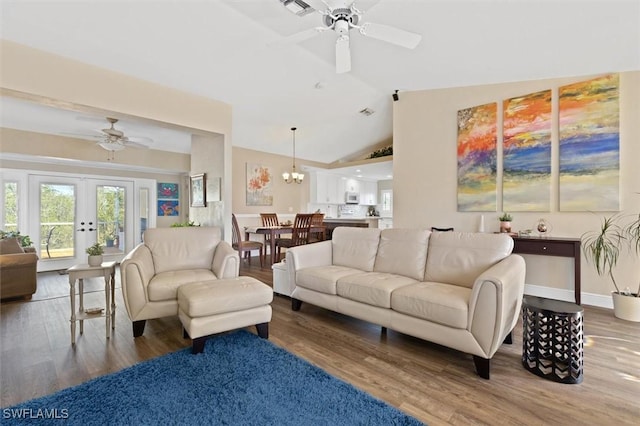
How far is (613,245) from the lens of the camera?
338 centimetres

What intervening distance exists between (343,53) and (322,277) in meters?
2.14

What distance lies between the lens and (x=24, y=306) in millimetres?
3486

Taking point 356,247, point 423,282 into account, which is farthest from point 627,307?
point 356,247

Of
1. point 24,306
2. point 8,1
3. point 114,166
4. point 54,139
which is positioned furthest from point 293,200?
point 8,1

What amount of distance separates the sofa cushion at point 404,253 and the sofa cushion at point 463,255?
0.08m

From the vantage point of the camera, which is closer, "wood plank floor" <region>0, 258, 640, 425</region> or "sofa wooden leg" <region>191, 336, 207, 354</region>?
"wood plank floor" <region>0, 258, 640, 425</region>

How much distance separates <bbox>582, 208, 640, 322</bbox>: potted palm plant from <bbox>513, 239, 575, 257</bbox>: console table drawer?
1.03 ft

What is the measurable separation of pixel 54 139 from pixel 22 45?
8.67 feet

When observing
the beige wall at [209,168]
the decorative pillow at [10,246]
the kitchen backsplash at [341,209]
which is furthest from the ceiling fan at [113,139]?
the kitchen backsplash at [341,209]

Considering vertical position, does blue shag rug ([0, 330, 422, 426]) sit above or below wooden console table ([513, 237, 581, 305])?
below

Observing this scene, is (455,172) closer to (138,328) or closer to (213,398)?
(213,398)

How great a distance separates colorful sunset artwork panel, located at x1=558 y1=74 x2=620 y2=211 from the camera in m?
3.35

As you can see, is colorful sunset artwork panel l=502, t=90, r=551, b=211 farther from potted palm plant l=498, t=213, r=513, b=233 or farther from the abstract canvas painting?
the abstract canvas painting

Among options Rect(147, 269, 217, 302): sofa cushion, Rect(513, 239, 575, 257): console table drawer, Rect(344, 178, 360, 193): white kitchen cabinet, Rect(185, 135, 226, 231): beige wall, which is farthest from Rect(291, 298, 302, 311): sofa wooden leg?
Rect(344, 178, 360, 193): white kitchen cabinet
